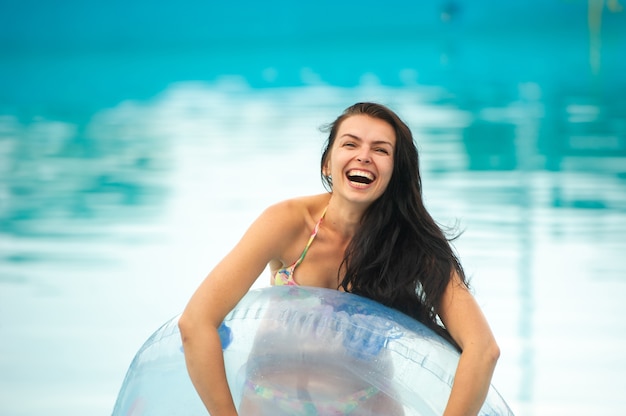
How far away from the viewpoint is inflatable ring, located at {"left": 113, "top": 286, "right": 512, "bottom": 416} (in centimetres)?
213

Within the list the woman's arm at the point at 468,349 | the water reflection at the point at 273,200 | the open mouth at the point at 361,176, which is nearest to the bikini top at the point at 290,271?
the open mouth at the point at 361,176

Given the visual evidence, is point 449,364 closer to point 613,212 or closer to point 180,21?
point 613,212

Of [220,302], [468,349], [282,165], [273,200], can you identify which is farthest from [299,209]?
[282,165]

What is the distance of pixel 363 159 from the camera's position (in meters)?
2.30

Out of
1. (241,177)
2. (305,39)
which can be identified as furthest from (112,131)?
(305,39)

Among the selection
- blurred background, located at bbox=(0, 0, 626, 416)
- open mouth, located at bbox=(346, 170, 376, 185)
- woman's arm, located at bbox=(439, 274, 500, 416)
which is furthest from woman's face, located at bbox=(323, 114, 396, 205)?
blurred background, located at bbox=(0, 0, 626, 416)

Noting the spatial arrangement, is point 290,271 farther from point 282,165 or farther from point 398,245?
point 282,165

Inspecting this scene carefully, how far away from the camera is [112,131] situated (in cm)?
854

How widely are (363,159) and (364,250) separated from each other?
0.19 metres

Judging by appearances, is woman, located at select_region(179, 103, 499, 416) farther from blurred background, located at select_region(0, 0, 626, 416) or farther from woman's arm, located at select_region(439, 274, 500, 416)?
blurred background, located at select_region(0, 0, 626, 416)

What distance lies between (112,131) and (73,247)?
351cm

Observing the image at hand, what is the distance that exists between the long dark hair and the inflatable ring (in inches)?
3.3

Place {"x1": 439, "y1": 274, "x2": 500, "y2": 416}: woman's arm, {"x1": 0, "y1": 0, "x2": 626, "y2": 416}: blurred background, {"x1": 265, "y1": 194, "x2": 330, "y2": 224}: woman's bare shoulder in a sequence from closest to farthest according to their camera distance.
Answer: {"x1": 439, "y1": 274, "x2": 500, "y2": 416}: woman's arm
{"x1": 265, "y1": 194, "x2": 330, "y2": 224}: woman's bare shoulder
{"x1": 0, "y1": 0, "x2": 626, "y2": 416}: blurred background

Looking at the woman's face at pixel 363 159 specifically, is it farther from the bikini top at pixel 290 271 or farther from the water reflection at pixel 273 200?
the water reflection at pixel 273 200
